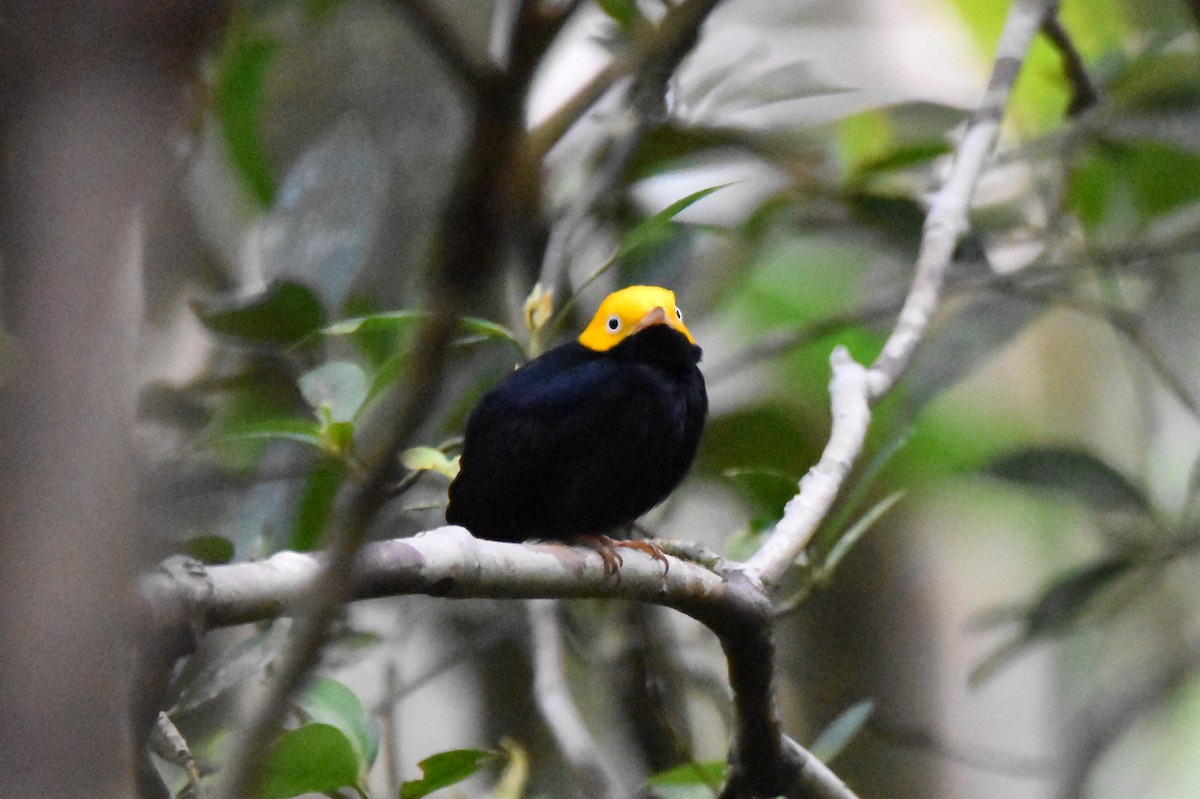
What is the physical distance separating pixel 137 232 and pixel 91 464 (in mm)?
93

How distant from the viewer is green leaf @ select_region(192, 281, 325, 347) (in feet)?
8.39

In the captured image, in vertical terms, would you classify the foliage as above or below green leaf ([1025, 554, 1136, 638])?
above

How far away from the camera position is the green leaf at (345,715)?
2.02 metres

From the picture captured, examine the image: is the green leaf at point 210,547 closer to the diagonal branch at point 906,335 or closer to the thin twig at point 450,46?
the diagonal branch at point 906,335

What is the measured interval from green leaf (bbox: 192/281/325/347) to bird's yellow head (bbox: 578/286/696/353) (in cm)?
57

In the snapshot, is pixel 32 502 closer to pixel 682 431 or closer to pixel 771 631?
pixel 771 631

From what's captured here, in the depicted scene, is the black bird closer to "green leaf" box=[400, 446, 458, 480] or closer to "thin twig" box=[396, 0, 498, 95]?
"green leaf" box=[400, 446, 458, 480]

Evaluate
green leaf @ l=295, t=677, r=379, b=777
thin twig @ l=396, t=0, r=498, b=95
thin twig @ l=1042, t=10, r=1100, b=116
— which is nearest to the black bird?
green leaf @ l=295, t=677, r=379, b=777

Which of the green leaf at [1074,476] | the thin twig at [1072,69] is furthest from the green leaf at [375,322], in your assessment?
the thin twig at [1072,69]

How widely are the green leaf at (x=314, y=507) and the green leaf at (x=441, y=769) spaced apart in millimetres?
811

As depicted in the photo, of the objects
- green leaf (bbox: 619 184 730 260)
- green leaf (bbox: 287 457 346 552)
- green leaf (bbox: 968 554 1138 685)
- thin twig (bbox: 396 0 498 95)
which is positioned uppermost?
thin twig (bbox: 396 0 498 95)

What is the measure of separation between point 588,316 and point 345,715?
1.74 m

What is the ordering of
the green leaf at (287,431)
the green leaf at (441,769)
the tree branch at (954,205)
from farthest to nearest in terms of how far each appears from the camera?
the tree branch at (954,205)
the green leaf at (287,431)
the green leaf at (441,769)

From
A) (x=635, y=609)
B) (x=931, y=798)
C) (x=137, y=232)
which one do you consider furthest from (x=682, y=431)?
(x=931, y=798)
